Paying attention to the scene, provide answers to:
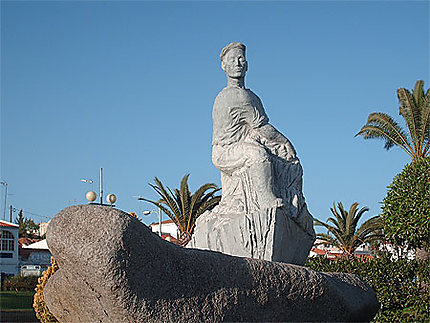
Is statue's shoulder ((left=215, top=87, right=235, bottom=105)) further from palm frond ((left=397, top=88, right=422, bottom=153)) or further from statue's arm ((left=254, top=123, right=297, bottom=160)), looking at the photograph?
palm frond ((left=397, top=88, right=422, bottom=153))

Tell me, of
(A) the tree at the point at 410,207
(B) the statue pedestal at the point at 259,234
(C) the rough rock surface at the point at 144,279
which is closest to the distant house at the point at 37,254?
(A) the tree at the point at 410,207

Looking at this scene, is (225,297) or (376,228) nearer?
(225,297)

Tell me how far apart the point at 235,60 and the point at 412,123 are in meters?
14.4

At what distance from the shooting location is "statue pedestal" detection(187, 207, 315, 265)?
22.3 feet

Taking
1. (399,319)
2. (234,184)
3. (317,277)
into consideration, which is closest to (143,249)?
(317,277)

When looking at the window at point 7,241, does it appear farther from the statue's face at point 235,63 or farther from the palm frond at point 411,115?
the statue's face at point 235,63

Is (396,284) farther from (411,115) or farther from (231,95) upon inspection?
(411,115)

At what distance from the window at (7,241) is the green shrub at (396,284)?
2892cm

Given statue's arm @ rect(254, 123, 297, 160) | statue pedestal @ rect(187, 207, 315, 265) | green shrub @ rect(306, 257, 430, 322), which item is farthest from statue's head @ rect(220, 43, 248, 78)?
green shrub @ rect(306, 257, 430, 322)

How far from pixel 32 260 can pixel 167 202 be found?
21646mm

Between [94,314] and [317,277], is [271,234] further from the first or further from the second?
[94,314]

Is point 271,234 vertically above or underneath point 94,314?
above

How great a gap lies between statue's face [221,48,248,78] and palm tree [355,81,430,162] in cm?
1353

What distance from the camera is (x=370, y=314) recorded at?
5469 millimetres
